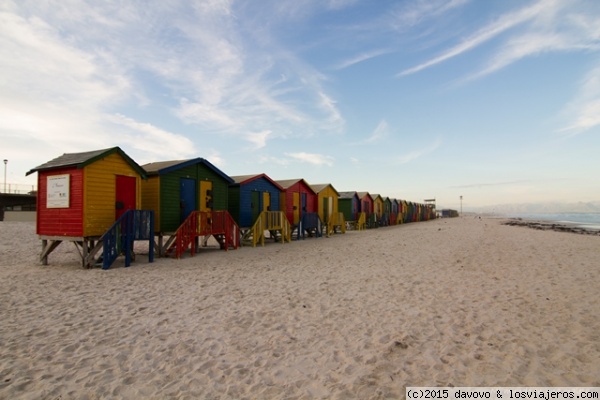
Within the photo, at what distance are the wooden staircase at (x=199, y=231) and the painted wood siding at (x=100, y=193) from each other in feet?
8.05

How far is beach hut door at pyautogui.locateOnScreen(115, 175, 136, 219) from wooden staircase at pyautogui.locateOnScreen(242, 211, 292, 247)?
20.7 ft

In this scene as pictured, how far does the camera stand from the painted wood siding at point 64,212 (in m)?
10.8

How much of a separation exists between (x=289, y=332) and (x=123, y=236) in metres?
8.06

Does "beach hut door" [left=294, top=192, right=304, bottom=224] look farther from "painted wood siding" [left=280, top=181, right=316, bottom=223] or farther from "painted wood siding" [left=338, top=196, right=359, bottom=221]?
"painted wood siding" [left=338, top=196, right=359, bottom=221]

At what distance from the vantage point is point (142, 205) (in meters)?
13.8

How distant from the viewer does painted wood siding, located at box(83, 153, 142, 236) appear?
10.8m

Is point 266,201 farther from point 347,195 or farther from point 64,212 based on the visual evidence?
point 347,195

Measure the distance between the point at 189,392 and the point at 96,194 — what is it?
371 inches

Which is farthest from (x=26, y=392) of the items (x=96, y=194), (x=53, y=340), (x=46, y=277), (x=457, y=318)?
(x=96, y=194)

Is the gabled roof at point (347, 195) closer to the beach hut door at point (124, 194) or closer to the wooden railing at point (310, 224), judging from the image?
the wooden railing at point (310, 224)

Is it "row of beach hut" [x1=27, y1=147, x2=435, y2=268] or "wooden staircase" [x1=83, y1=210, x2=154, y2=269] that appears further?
"row of beach hut" [x1=27, y1=147, x2=435, y2=268]

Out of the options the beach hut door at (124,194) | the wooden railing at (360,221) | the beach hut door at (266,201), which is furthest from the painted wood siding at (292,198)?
the beach hut door at (124,194)

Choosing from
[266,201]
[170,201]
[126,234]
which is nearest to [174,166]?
[170,201]

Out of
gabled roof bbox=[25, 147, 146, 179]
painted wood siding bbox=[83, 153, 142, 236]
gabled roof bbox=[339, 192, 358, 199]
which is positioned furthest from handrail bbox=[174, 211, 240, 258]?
gabled roof bbox=[339, 192, 358, 199]
